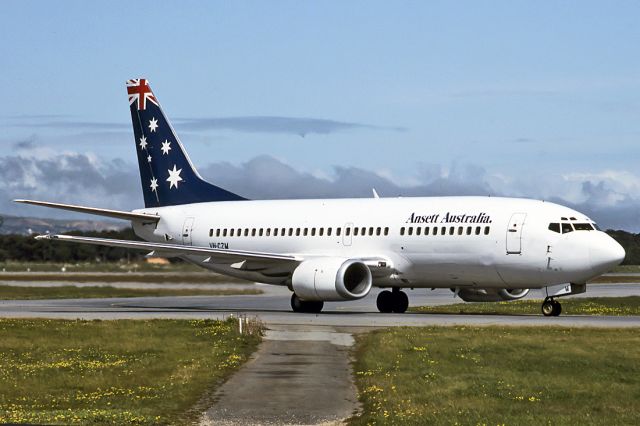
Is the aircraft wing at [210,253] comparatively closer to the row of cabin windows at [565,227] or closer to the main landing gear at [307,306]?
the main landing gear at [307,306]

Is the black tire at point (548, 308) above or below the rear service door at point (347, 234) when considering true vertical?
below

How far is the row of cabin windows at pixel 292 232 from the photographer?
141 feet

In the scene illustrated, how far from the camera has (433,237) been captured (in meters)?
40.8

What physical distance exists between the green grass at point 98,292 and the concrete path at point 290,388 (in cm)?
3168

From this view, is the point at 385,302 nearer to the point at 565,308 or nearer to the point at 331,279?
the point at 331,279

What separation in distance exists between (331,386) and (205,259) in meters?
27.9

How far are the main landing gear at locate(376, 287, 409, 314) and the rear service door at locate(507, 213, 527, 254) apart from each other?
6871mm

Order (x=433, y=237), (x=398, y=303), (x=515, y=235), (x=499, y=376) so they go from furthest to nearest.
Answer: (x=398, y=303) → (x=433, y=237) → (x=515, y=235) → (x=499, y=376)

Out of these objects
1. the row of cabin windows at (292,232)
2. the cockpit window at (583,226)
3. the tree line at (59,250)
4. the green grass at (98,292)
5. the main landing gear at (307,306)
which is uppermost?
the tree line at (59,250)

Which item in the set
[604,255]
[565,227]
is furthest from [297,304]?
[604,255]

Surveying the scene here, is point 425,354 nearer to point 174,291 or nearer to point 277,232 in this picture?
point 277,232

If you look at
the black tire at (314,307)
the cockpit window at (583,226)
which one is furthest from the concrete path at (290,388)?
the black tire at (314,307)

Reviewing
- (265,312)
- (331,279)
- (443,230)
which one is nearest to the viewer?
(443,230)

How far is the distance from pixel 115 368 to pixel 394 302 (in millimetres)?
22623
